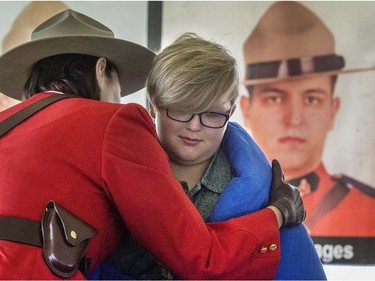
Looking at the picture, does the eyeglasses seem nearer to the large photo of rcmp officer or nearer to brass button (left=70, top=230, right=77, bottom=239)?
brass button (left=70, top=230, right=77, bottom=239)

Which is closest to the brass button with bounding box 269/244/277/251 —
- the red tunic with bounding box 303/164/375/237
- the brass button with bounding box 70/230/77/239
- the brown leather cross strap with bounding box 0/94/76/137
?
the brass button with bounding box 70/230/77/239

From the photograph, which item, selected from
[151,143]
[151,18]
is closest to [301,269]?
[151,143]

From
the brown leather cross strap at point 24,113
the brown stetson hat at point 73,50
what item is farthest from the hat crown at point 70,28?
the brown leather cross strap at point 24,113

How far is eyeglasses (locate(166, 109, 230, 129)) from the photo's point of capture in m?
1.32

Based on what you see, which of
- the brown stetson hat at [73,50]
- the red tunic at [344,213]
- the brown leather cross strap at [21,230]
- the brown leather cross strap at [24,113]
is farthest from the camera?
the red tunic at [344,213]

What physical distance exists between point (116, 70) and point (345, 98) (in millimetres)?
1421

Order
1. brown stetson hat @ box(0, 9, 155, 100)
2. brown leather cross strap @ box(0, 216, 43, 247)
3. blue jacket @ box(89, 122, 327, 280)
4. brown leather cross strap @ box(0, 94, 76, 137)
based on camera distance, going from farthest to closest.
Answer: brown stetson hat @ box(0, 9, 155, 100)
blue jacket @ box(89, 122, 327, 280)
brown leather cross strap @ box(0, 94, 76, 137)
brown leather cross strap @ box(0, 216, 43, 247)

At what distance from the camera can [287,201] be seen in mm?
1271

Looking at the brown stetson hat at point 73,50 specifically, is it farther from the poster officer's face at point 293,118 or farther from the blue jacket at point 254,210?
the poster officer's face at point 293,118

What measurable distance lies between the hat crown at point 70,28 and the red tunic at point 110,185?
349 millimetres

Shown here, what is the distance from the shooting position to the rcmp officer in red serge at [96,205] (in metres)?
1.06

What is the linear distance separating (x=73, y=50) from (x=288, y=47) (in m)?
1.51

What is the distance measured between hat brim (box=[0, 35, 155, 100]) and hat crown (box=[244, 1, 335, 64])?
3.88 feet

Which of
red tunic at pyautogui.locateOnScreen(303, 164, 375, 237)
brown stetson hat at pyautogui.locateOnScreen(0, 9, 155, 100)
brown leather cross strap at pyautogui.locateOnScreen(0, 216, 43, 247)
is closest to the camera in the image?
brown leather cross strap at pyautogui.locateOnScreen(0, 216, 43, 247)
